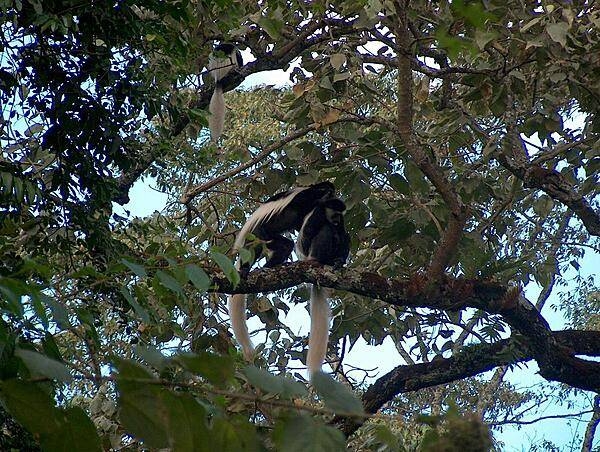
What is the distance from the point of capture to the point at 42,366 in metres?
0.66

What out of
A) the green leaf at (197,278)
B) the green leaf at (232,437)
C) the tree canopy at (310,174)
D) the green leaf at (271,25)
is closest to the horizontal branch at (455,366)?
the tree canopy at (310,174)

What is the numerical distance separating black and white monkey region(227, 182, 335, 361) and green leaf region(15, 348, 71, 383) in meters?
3.45

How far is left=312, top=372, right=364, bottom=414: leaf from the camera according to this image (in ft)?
2.09

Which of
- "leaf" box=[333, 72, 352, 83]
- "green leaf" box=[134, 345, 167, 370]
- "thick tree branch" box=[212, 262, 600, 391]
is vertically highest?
Answer: "leaf" box=[333, 72, 352, 83]

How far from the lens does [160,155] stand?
128 inches

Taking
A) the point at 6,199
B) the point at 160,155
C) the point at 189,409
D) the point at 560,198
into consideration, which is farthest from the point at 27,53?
the point at 560,198

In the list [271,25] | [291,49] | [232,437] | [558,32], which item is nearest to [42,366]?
[232,437]

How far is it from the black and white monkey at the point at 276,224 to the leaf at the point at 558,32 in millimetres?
1688

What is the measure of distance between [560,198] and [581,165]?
33cm

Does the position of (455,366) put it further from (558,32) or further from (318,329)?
(558,32)

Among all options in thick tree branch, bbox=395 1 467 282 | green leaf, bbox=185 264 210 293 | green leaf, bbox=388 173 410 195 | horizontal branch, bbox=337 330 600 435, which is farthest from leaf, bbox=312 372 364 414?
green leaf, bbox=388 173 410 195

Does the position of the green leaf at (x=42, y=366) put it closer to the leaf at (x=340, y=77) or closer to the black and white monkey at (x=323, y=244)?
the leaf at (x=340, y=77)

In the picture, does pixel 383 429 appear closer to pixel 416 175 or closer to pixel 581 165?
pixel 416 175

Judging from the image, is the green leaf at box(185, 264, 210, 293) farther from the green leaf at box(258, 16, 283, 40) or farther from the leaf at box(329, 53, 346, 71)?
the leaf at box(329, 53, 346, 71)
